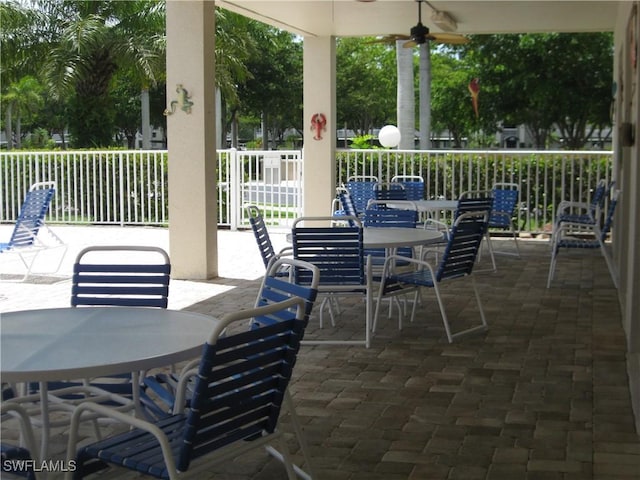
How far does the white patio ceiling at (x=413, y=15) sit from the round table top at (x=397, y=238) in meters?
4.00

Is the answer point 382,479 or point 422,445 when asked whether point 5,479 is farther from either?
point 422,445

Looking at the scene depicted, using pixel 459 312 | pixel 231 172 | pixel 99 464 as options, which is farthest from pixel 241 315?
pixel 231 172

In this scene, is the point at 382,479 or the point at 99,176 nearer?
the point at 382,479

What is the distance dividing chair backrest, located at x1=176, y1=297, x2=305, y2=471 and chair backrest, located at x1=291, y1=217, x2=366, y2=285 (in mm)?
2959

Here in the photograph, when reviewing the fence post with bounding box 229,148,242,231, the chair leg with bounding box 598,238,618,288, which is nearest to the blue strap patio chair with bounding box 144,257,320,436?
the chair leg with bounding box 598,238,618,288

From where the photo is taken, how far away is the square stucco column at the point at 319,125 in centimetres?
1316

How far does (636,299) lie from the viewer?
17.6 feet

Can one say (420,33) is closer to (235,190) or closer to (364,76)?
(235,190)

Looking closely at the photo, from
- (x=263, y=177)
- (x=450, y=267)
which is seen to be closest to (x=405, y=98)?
(x=263, y=177)

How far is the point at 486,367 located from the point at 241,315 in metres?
3.08

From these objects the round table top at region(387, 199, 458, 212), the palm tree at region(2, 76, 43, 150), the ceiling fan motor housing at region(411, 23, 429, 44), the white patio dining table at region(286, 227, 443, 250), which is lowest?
the white patio dining table at region(286, 227, 443, 250)

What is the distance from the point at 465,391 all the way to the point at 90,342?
2.46 m

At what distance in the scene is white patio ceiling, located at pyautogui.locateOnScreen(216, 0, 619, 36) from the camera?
10562mm

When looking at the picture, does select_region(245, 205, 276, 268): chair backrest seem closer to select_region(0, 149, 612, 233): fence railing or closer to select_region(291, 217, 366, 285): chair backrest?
select_region(291, 217, 366, 285): chair backrest
